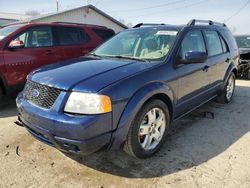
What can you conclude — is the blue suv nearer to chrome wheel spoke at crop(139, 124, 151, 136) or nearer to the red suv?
chrome wheel spoke at crop(139, 124, 151, 136)

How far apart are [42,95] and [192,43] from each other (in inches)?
100

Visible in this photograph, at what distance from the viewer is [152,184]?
3.00 meters

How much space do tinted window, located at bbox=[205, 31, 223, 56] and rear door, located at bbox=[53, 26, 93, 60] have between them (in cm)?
339

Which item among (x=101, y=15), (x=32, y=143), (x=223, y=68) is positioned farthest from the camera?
→ (x=101, y=15)

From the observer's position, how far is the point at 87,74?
323 cm

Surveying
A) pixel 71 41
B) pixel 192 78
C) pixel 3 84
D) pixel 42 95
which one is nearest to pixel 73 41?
pixel 71 41

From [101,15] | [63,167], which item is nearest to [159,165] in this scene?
[63,167]

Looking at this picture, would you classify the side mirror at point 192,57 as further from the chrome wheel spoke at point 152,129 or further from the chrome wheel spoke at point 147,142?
the chrome wheel spoke at point 147,142

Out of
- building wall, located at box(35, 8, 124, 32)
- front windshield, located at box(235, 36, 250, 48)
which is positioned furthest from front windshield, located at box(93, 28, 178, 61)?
building wall, located at box(35, 8, 124, 32)

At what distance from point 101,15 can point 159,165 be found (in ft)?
73.2

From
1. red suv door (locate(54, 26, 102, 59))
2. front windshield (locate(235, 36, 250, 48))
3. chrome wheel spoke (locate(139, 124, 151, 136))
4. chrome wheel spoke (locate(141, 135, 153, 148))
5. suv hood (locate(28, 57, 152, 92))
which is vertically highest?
suv hood (locate(28, 57, 152, 92))

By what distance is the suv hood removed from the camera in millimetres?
2986

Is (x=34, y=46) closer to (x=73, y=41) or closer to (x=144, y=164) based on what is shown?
(x=73, y=41)

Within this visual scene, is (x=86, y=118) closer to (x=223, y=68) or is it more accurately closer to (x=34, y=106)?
(x=34, y=106)
